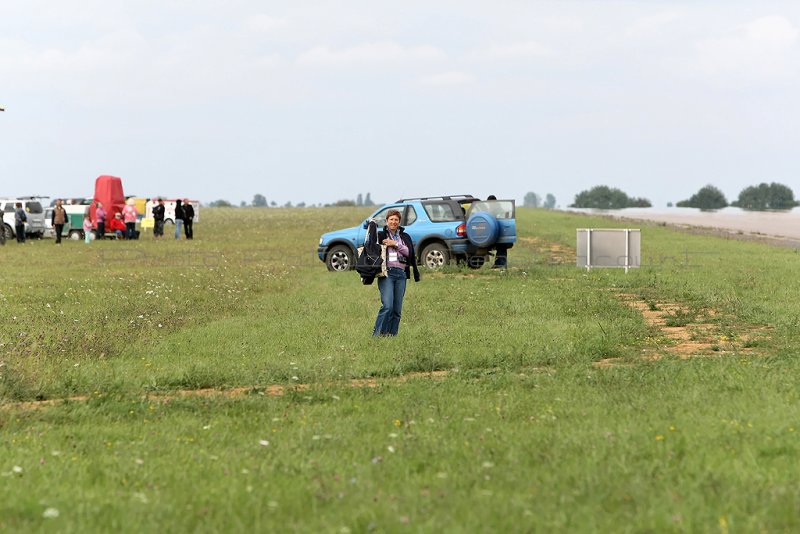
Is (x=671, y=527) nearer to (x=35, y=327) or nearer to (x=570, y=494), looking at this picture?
(x=570, y=494)

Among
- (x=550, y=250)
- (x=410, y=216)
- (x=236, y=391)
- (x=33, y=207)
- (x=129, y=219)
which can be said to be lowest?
(x=236, y=391)

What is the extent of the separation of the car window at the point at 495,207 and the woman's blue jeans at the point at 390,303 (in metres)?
12.1

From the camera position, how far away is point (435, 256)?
2547cm

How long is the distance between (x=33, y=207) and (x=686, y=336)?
124 ft

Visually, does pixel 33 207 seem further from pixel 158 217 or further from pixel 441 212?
pixel 441 212

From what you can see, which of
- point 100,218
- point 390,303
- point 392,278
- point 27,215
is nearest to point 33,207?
point 27,215

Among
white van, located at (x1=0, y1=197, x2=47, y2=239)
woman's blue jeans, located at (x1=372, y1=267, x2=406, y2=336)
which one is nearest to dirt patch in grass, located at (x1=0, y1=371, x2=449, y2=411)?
woman's blue jeans, located at (x1=372, y1=267, x2=406, y2=336)

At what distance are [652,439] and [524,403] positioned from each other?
170 centimetres

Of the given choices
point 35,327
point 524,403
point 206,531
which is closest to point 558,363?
point 524,403

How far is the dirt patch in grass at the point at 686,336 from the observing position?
39.5 feet

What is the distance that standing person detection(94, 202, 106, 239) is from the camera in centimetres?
4522

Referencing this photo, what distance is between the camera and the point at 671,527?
5.35 metres

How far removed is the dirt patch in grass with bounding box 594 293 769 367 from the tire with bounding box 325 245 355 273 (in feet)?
34.9

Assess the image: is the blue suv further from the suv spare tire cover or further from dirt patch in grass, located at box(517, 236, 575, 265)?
dirt patch in grass, located at box(517, 236, 575, 265)
